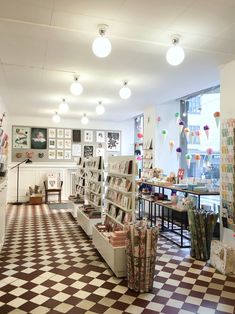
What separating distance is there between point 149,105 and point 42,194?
4.57 m

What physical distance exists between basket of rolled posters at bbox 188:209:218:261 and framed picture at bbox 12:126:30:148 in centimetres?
668

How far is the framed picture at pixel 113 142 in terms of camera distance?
10.1m

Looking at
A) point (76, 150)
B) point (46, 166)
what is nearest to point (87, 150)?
point (76, 150)

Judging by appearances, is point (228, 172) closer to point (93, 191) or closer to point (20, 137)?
point (93, 191)

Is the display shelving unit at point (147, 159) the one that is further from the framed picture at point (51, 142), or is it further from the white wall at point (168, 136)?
the framed picture at point (51, 142)

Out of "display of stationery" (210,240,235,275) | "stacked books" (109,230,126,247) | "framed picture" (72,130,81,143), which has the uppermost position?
"framed picture" (72,130,81,143)

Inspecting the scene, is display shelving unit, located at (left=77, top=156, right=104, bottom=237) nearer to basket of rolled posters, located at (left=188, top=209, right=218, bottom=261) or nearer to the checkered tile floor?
the checkered tile floor

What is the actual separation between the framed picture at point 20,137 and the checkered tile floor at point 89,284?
4.81m

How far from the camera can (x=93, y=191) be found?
5.59 m

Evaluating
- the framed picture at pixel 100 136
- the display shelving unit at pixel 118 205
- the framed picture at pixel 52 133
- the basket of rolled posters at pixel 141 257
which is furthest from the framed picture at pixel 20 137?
the basket of rolled posters at pixel 141 257

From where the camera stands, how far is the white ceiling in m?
2.59

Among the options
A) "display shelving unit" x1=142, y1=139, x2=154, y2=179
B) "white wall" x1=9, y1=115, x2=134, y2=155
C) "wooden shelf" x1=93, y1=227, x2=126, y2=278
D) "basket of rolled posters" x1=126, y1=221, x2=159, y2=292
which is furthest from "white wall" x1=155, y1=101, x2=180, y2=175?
"basket of rolled posters" x1=126, y1=221, x2=159, y2=292

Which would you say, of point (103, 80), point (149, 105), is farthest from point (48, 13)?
point (149, 105)

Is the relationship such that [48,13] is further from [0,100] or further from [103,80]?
[0,100]
